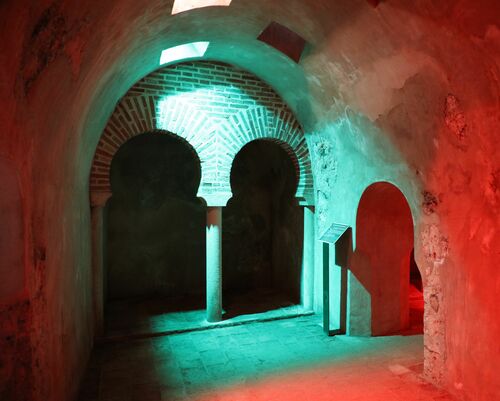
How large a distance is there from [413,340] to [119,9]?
5.65 meters

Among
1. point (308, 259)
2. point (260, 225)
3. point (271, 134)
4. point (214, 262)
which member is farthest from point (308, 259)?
point (271, 134)

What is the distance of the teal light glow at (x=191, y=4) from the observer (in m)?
4.12

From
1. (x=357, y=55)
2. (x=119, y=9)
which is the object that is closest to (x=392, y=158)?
(x=357, y=55)

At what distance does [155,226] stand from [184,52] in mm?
4052

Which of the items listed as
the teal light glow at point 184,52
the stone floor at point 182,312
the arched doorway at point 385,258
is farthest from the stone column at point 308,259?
the teal light glow at point 184,52

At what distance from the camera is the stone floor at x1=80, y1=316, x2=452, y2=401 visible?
13.5 ft

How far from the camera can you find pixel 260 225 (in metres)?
9.09

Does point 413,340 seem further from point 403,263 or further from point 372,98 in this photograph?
point 372,98

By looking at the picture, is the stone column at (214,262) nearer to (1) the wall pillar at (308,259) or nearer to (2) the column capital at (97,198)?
(2) the column capital at (97,198)

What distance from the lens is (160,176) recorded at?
8.26 metres

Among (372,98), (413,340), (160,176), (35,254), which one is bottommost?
(413,340)

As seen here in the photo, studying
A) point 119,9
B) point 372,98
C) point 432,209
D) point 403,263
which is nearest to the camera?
point 119,9

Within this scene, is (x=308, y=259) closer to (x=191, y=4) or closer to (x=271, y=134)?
(x=271, y=134)

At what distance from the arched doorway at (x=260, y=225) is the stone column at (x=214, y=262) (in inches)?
73.9
